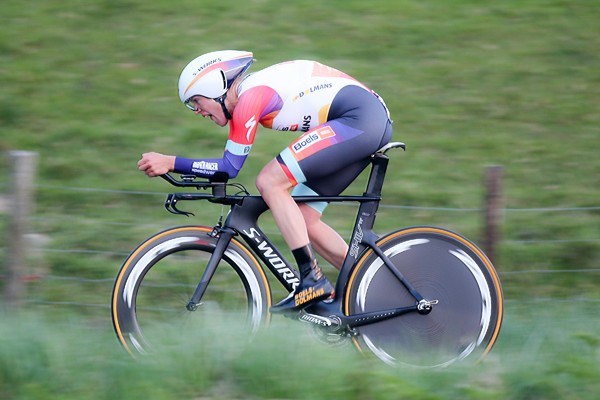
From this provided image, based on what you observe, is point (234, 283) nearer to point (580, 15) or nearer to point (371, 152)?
point (371, 152)

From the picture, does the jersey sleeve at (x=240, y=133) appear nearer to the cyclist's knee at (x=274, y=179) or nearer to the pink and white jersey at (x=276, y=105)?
the pink and white jersey at (x=276, y=105)

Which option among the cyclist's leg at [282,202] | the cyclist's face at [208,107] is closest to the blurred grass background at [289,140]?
the cyclist's leg at [282,202]

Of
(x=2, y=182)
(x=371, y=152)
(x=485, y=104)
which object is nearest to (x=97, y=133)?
(x=2, y=182)

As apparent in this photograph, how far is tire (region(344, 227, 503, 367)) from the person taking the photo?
505 cm

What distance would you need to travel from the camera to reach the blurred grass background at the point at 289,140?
4344 millimetres

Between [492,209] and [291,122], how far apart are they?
6.56 ft

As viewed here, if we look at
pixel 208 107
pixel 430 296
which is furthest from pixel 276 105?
pixel 430 296

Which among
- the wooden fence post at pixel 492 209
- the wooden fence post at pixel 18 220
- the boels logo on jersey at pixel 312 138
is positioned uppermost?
the boels logo on jersey at pixel 312 138

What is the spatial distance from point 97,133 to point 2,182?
3.86 feet

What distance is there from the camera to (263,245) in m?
5.16

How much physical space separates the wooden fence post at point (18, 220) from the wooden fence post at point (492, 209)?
314cm

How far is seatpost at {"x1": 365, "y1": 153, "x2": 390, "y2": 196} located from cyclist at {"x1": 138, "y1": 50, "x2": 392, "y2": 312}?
0.21ft

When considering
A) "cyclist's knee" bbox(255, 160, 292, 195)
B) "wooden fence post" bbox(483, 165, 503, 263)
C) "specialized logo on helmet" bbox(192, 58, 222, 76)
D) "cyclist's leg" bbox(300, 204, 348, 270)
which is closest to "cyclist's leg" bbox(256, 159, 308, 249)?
"cyclist's knee" bbox(255, 160, 292, 195)

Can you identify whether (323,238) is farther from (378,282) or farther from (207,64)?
(207,64)
